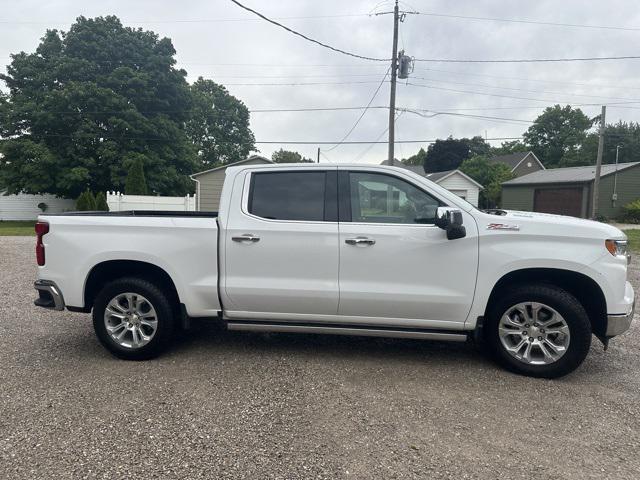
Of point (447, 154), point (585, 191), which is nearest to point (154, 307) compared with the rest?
point (585, 191)

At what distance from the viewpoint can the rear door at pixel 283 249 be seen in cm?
401

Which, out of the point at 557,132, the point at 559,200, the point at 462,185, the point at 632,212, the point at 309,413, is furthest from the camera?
the point at 557,132

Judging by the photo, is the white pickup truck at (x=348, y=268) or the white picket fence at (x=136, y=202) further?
the white picket fence at (x=136, y=202)

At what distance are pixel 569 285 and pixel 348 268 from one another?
199 cm

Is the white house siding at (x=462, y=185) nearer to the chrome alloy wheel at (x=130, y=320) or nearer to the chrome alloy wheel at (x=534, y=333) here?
the chrome alloy wheel at (x=534, y=333)

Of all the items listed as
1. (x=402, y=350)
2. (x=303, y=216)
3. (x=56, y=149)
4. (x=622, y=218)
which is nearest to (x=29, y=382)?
(x=303, y=216)

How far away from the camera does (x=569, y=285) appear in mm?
4012

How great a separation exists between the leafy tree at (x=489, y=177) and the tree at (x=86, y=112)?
2781 cm

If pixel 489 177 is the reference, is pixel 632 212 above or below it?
below

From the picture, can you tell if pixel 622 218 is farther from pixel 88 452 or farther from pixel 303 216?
pixel 88 452

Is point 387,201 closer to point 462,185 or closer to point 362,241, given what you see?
point 362,241

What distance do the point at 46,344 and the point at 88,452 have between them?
248 centimetres

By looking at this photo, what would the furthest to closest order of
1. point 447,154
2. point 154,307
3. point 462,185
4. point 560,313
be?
point 447,154
point 462,185
point 154,307
point 560,313

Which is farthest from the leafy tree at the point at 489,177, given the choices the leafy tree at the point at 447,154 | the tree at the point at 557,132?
the tree at the point at 557,132
